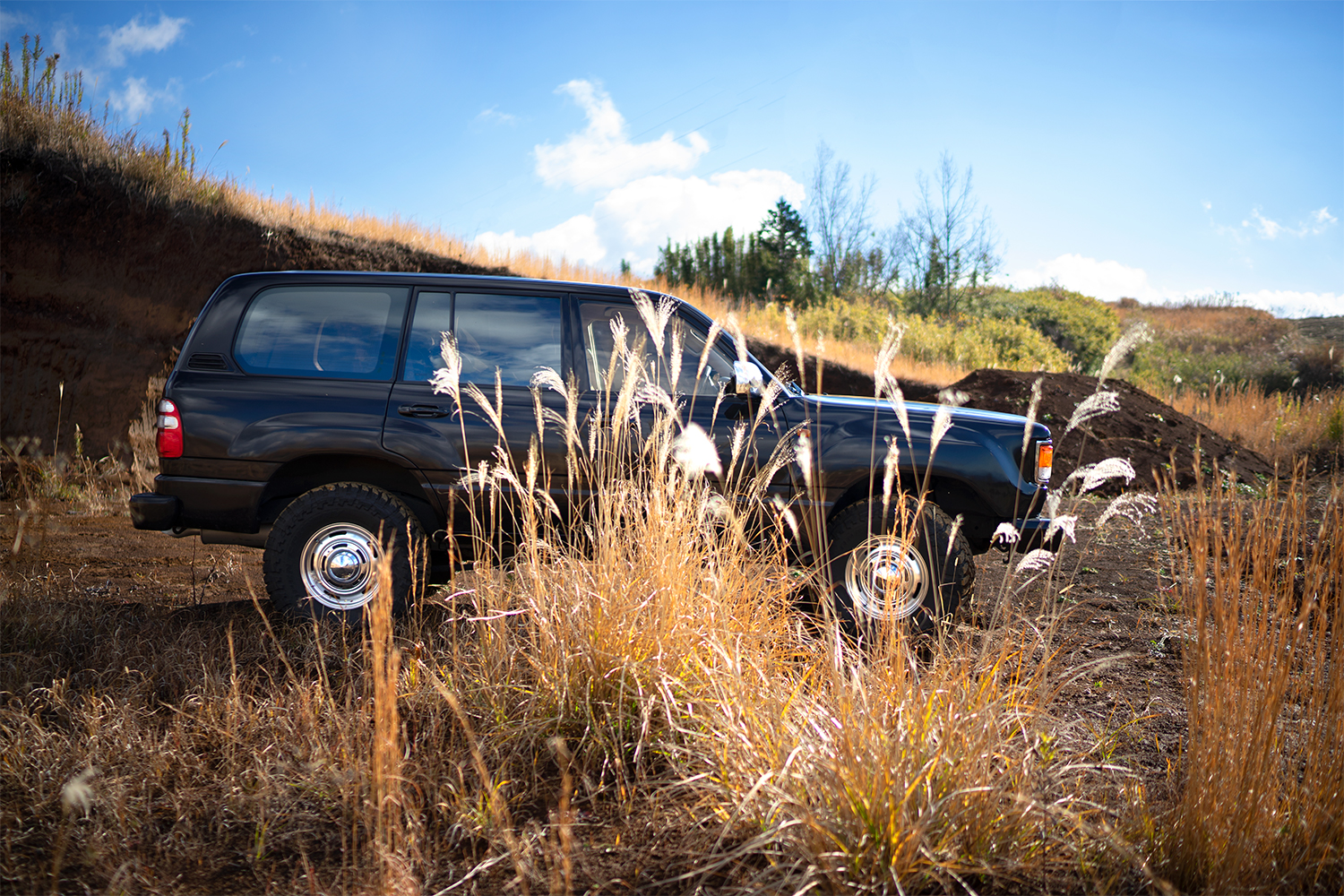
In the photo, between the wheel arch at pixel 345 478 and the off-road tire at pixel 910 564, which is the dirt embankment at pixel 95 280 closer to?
the off-road tire at pixel 910 564

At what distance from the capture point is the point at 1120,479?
11.7 meters

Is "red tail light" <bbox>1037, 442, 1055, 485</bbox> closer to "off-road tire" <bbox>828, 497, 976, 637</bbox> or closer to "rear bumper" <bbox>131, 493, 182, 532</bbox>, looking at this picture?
"off-road tire" <bbox>828, 497, 976, 637</bbox>

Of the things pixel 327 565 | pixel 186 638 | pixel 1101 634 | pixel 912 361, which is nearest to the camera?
pixel 186 638

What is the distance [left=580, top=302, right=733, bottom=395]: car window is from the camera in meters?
4.39

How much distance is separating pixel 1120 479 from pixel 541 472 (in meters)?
10.5

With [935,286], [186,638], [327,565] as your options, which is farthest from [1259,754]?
[935,286]

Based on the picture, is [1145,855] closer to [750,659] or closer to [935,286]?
[750,659]

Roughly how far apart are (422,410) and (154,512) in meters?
1.50

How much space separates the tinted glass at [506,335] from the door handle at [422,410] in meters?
0.23

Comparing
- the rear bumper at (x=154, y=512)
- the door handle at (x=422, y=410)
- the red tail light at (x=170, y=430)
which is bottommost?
the rear bumper at (x=154, y=512)

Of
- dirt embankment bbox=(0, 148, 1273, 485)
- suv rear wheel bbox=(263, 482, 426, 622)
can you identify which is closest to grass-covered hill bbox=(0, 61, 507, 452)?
dirt embankment bbox=(0, 148, 1273, 485)

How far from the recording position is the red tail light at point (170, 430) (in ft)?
13.8

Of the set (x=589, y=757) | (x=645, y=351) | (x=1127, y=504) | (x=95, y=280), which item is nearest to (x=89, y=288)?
(x=95, y=280)

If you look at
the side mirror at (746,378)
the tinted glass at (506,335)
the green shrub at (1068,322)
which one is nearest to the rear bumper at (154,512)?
the tinted glass at (506,335)
